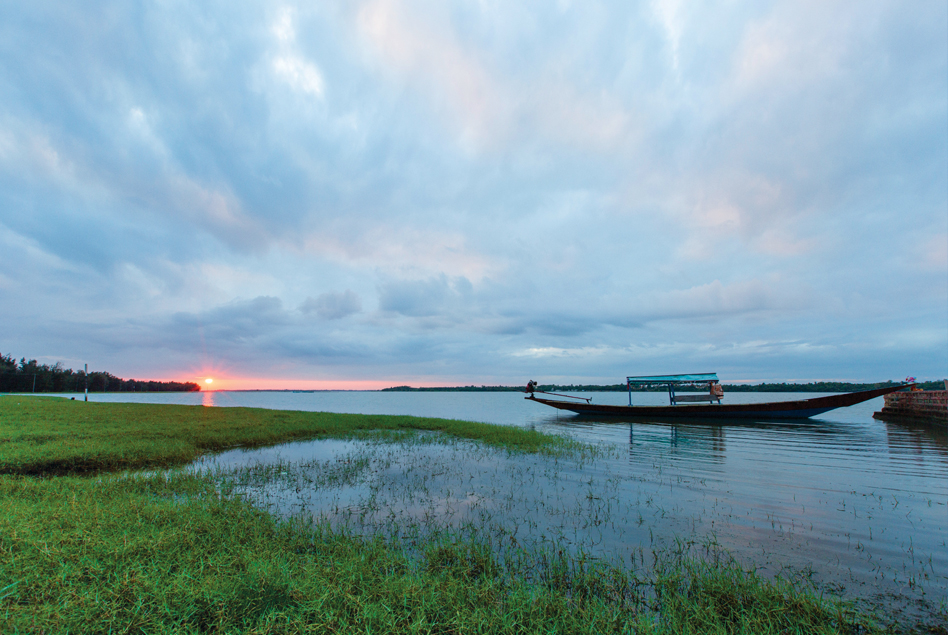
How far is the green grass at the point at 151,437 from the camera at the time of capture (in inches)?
546

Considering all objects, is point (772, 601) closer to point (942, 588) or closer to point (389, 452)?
point (942, 588)

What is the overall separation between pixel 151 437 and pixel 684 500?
25221mm

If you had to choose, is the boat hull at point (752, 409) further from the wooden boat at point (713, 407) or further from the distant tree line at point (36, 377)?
the distant tree line at point (36, 377)

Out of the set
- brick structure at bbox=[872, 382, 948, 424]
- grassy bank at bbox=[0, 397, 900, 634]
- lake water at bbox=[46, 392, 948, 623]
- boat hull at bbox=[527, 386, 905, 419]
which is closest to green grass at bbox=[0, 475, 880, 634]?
grassy bank at bbox=[0, 397, 900, 634]

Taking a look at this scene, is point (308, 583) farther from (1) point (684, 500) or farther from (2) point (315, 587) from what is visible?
(1) point (684, 500)

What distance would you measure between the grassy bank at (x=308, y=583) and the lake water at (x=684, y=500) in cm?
134

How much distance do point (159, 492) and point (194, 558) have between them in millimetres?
6800

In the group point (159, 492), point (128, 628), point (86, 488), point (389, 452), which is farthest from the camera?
point (389, 452)

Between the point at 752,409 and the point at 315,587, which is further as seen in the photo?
the point at 752,409

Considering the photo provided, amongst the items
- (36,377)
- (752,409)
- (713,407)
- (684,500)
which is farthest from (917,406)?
(36,377)

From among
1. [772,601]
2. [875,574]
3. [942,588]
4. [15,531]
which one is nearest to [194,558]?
[15,531]

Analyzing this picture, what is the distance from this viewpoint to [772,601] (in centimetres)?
566

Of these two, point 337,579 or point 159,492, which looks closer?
point 337,579

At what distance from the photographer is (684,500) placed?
1159cm
